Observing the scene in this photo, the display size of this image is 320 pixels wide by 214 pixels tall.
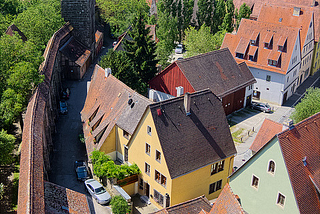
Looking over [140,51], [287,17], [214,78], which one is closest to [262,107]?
[214,78]

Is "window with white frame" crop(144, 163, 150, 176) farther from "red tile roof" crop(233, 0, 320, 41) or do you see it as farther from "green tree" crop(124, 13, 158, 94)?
"red tile roof" crop(233, 0, 320, 41)

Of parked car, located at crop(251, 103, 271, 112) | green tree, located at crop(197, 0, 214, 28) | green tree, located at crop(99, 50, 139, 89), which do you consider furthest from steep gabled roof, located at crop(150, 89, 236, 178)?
green tree, located at crop(197, 0, 214, 28)

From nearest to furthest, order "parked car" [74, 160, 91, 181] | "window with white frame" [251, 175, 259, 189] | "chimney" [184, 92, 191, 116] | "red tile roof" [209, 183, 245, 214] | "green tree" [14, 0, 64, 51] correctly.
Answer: "red tile roof" [209, 183, 245, 214] → "window with white frame" [251, 175, 259, 189] → "chimney" [184, 92, 191, 116] → "parked car" [74, 160, 91, 181] → "green tree" [14, 0, 64, 51]

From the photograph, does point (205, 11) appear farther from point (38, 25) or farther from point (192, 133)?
point (192, 133)

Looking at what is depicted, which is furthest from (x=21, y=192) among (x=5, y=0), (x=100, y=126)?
(x=5, y=0)

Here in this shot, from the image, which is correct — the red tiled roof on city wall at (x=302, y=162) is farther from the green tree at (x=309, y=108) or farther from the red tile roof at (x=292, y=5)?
the red tile roof at (x=292, y=5)


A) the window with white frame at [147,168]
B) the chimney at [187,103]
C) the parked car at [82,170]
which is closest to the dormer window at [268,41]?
the chimney at [187,103]
